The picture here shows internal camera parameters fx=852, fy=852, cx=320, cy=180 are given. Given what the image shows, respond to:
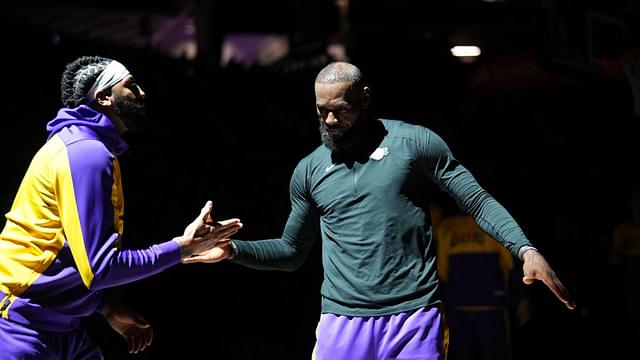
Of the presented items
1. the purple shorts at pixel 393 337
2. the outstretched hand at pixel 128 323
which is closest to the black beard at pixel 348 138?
the purple shorts at pixel 393 337

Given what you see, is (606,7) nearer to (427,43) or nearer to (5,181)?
(427,43)

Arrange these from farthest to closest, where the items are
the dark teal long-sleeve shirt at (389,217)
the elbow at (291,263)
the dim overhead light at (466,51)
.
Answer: the dim overhead light at (466,51) → the elbow at (291,263) → the dark teal long-sleeve shirt at (389,217)

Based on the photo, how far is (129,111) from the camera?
3.34m

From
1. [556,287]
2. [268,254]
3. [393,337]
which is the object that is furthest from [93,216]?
[556,287]

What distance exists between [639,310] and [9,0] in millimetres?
8039

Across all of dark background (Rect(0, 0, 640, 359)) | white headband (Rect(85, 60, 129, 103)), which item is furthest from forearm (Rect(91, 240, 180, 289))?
dark background (Rect(0, 0, 640, 359))

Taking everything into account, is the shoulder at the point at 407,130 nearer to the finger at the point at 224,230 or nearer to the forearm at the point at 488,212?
the forearm at the point at 488,212

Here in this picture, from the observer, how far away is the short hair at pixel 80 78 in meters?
3.27

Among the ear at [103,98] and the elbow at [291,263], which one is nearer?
the ear at [103,98]

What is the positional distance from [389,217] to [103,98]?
1221 millimetres

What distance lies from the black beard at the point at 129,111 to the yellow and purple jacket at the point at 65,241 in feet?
0.75

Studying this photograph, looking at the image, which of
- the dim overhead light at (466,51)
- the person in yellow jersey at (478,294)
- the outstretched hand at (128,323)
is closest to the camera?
the outstretched hand at (128,323)

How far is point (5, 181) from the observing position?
6316 mm

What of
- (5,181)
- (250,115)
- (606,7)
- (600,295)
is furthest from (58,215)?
(600,295)
